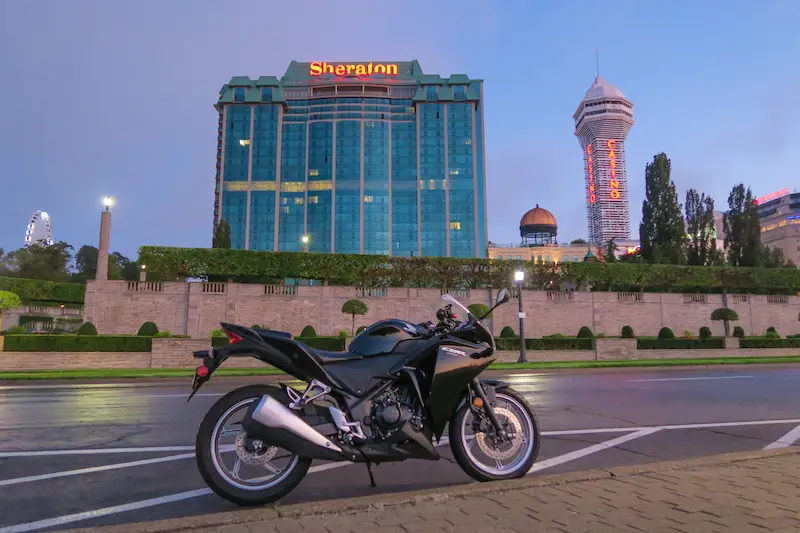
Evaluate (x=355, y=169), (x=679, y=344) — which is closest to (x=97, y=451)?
(x=679, y=344)

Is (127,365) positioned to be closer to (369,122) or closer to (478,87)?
(369,122)

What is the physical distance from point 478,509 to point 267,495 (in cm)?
157

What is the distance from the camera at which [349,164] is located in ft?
368

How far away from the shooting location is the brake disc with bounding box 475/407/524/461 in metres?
4.34

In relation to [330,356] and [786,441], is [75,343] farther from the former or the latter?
[786,441]

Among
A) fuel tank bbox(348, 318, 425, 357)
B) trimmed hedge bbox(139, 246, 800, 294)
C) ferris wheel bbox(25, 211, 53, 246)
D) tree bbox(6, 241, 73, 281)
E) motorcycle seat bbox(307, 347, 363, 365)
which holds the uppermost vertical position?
ferris wheel bbox(25, 211, 53, 246)

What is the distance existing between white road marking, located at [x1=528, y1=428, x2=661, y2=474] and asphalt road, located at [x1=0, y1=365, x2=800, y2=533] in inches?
0.5

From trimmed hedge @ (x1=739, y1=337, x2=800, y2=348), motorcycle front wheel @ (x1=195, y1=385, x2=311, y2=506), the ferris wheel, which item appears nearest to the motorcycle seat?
motorcycle front wheel @ (x1=195, y1=385, x2=311, y2=506)

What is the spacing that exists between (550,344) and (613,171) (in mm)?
188126

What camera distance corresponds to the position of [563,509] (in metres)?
3.39

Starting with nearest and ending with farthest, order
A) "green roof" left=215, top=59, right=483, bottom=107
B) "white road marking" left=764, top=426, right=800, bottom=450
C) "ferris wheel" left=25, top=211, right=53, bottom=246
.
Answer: "white road marking" left=764, top=426, right=800, bottom=450 → "ferris wheel" left=25, top=211, right=53, bottom=246 → "green roof" left=215, top=59, right=483, bottom=107

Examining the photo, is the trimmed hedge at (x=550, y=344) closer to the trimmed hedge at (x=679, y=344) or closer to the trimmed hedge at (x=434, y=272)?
the trimmed hedge at (x=679, y=344)

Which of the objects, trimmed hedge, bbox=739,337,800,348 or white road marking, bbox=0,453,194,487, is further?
trimmed hedge, bbox=739,337,800,348

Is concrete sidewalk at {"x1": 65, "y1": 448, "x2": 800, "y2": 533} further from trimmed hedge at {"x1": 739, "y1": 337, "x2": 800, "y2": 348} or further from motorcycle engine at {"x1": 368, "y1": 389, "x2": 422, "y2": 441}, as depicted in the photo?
trimmed hedge at {"x1": 739, "y1": 337, "x2": 800, "y2": 348}
